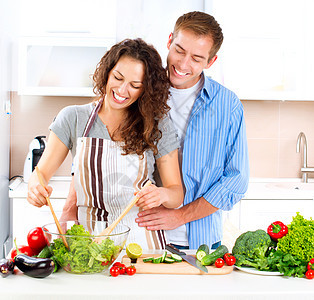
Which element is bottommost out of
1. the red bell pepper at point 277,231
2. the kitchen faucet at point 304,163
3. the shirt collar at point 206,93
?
the red bell pepper at point 277,231

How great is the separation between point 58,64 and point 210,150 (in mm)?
1636

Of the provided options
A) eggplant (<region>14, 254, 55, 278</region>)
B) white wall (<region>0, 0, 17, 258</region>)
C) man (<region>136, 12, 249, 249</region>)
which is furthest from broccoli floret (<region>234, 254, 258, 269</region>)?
white wall (<region>0, 0, 17, 258</region>)

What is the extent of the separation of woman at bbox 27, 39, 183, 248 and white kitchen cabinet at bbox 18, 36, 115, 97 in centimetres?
135

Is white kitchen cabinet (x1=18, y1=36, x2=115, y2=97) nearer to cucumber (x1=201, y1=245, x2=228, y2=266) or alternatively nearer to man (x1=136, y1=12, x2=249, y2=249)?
man (x1=136, y1=12, x2=249, y2=249)

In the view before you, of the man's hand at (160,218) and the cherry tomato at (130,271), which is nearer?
the cherry tomato at (130,271)

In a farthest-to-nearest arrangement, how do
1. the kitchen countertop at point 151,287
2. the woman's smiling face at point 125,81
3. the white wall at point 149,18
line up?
the white wall at point 149,18 → the woman's smiling face at point 125,81 → the kitchen countertop at point 151,287

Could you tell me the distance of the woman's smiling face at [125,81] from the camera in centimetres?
159

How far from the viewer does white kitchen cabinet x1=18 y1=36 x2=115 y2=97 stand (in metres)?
3.00

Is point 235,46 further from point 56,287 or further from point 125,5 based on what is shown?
point 56,287

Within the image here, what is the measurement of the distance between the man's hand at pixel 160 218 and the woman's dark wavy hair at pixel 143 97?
240 millimetres

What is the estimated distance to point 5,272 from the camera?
122 cm

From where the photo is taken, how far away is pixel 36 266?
47.1 inches

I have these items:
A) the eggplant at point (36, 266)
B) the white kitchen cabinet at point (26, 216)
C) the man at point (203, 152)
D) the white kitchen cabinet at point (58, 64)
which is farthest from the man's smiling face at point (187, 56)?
the white kitchen cabinet at point (26, 216)

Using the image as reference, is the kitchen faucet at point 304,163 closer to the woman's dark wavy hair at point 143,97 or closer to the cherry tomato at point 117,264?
the woman's dark wavy hair at point 143,97
